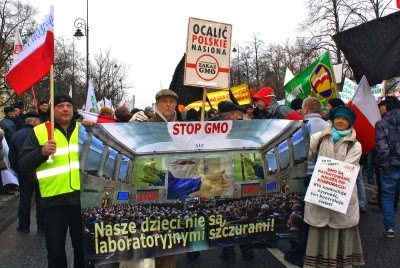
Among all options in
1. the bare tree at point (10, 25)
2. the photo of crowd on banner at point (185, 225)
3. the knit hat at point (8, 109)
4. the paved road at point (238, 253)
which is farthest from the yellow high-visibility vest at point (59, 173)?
the bare tree at point (10, 25)

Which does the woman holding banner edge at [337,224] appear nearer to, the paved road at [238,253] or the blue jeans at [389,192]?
the paved road at [238,253]

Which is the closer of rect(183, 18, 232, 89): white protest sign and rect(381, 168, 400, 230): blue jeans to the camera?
rect(183, 18, 232, 89): white protest sign

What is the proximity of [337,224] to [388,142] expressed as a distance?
247 centimetres

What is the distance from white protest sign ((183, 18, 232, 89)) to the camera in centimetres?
468

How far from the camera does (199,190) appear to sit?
399 centimetres

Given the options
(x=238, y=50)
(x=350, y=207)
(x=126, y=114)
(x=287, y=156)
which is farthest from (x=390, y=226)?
(x=238, y=50)

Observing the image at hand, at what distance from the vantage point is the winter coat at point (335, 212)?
4.31 metres

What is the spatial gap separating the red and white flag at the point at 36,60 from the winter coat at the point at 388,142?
4.39 m

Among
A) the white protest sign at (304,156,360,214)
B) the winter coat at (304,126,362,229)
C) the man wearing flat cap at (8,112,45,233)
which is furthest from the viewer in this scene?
the man wearing flat cap at (8,112,45,233)

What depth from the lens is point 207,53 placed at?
15.7 feet

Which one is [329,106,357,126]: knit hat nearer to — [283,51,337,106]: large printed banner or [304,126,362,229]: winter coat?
[304,126,362,229]: winter coat

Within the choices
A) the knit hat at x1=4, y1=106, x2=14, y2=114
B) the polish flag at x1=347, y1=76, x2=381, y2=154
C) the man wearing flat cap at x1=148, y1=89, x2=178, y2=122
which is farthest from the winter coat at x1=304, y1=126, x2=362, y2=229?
the knit hat at x1=4, y1=106, x2=14, y2=114

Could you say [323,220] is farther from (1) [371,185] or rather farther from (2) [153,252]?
(1) [371,185]

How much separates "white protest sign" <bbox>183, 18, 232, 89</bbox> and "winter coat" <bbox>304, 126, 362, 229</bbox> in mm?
1319
